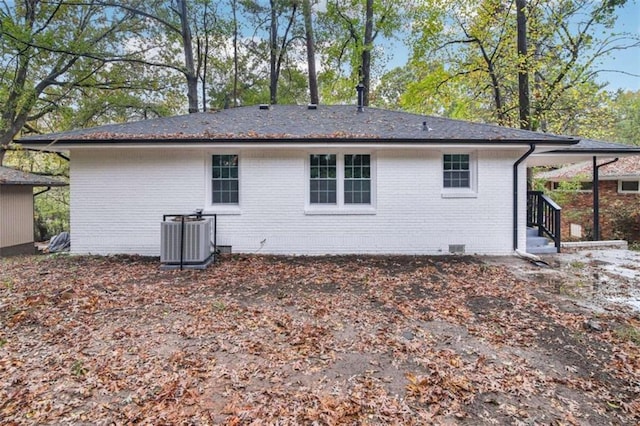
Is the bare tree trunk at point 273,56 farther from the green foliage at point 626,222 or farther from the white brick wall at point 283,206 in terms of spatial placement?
the green foliage at point 626,222

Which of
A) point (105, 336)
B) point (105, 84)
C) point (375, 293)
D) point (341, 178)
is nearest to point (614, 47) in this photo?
point (341, 178)

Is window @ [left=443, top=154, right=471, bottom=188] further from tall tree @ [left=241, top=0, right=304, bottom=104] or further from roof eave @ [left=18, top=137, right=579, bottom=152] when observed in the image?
tall tree @ [left=241, top=0, right=304, bottom=104]

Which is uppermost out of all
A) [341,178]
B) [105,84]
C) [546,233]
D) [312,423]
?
[105,84]

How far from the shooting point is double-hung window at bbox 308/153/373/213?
8.23 metres

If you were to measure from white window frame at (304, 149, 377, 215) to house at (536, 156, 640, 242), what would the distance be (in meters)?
7.72

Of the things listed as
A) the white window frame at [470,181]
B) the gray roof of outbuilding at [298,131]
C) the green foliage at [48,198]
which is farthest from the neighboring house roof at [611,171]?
the green foliage at [48,198]

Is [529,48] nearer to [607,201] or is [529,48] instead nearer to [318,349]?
[607,201]

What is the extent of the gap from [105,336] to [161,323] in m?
0.59

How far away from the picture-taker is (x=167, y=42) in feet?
54.3

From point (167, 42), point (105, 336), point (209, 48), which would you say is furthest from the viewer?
point (209, 48)

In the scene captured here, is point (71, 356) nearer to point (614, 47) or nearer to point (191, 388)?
point (191, 388)

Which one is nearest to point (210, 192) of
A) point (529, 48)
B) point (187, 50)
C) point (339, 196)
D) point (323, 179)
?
point (323, 179)

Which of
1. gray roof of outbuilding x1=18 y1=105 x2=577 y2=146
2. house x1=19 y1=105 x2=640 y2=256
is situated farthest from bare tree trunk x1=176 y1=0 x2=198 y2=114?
house x1=19 y1=105 x2=640 y2=256

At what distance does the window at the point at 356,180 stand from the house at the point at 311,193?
3 cm
